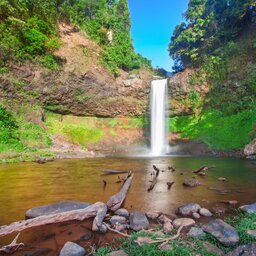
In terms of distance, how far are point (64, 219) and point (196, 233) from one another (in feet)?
9.24

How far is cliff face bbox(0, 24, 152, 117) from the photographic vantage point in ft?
81.1

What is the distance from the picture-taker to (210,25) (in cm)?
3919

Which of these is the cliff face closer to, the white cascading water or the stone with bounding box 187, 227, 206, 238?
the white cascading water

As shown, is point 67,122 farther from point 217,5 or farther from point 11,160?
point 217,5

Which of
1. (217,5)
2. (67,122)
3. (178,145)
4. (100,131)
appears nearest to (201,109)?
(178,145)

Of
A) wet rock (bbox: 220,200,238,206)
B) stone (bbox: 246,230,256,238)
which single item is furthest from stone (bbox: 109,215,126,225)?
wet rock (bbox: 220,200,238,206)

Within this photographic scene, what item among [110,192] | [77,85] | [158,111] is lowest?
[110,192]

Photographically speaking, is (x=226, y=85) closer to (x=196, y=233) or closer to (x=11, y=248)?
(x=196, y=233)

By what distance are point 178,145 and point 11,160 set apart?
66.3 feet

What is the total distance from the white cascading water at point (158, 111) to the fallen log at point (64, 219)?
26048 millimetres

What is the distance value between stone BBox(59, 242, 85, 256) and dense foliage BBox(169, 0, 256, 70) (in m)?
33.4

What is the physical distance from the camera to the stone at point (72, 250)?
3.39 meters

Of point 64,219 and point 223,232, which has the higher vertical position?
point 223,232

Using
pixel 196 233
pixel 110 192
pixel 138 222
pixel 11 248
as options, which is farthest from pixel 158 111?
pixel 11 248
